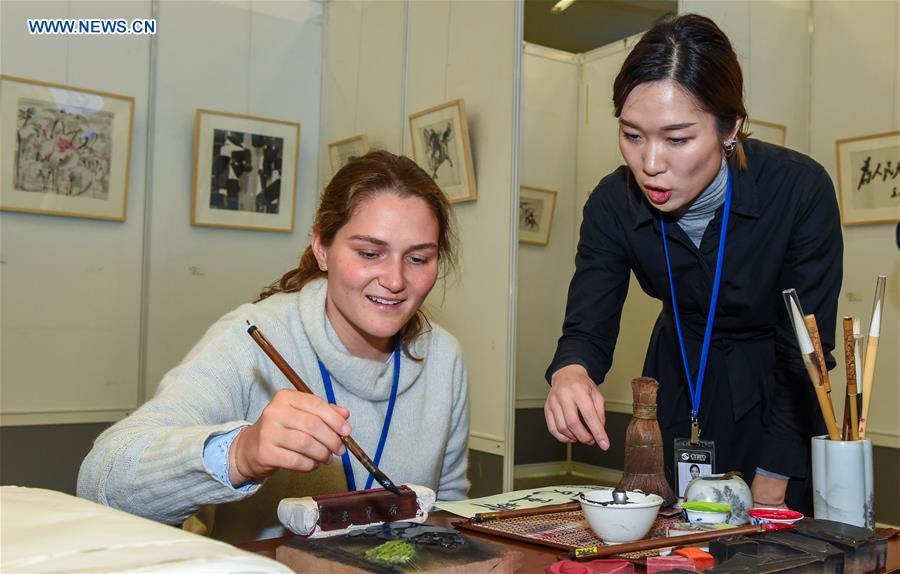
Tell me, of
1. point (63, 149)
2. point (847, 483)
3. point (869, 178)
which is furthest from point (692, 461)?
point (63, 149)

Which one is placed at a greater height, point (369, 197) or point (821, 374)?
point (369, 197)

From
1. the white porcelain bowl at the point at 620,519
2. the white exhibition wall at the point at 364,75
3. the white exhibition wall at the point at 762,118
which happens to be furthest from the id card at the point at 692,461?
the white exhibition wall at the point at 364,75

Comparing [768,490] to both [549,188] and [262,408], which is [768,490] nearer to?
[262,408]

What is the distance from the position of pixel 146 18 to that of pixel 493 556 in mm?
4336

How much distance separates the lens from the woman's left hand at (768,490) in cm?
159

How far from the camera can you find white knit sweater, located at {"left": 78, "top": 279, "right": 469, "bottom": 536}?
4.26ft

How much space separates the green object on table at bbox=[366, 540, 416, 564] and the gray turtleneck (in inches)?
42.2

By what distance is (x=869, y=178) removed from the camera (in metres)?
3.11

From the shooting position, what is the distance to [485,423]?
146 inches

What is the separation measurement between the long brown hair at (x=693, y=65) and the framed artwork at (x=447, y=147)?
2189 mm

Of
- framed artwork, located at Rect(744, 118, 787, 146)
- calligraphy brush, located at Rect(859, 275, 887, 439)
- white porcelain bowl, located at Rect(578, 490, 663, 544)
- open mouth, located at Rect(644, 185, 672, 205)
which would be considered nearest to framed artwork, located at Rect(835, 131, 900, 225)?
framed artwork, located at Rect(744, 118, 787, 146)

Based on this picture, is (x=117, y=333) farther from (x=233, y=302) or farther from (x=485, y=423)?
(x=485, y=423)

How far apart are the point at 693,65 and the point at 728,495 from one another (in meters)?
0.78

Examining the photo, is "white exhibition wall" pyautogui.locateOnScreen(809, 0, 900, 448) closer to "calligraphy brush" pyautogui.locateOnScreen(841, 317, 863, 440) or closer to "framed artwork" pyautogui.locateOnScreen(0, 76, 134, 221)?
"calligraphy brush" pyautogui.locateOnScreen(841, 317, 863, 440)
